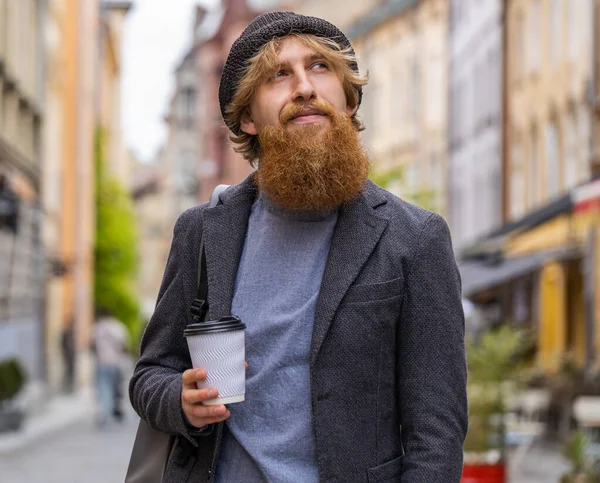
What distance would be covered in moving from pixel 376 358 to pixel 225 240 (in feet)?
1.37

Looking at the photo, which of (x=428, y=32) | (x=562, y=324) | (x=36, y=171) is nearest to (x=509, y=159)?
(x=562, y=324)

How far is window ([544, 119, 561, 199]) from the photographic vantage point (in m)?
27.0

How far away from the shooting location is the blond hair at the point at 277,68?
306cm

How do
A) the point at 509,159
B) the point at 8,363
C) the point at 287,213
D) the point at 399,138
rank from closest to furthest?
the point at 287,213, the point at 8,363, the point at 509,159, the point at 399,138

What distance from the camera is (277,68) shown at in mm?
3072

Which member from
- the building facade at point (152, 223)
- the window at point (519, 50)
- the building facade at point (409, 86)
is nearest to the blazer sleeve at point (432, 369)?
the window at point (519, 50)

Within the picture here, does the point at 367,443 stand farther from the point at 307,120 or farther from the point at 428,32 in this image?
the point at 428,32

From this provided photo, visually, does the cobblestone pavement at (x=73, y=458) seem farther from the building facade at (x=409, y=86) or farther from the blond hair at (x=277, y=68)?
the building facade at (x=409, y=86)

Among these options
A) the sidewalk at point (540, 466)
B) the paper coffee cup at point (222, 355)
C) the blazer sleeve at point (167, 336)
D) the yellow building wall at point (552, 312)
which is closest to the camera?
the paper coffee cup at point (222, 355)

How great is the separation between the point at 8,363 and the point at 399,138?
29560 mm

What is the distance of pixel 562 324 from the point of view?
1038 inches

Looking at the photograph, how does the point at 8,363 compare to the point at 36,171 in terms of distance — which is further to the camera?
the point at 36,171

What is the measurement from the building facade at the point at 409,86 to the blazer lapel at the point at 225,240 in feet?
123

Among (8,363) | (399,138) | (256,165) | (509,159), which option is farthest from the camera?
(399,138)
